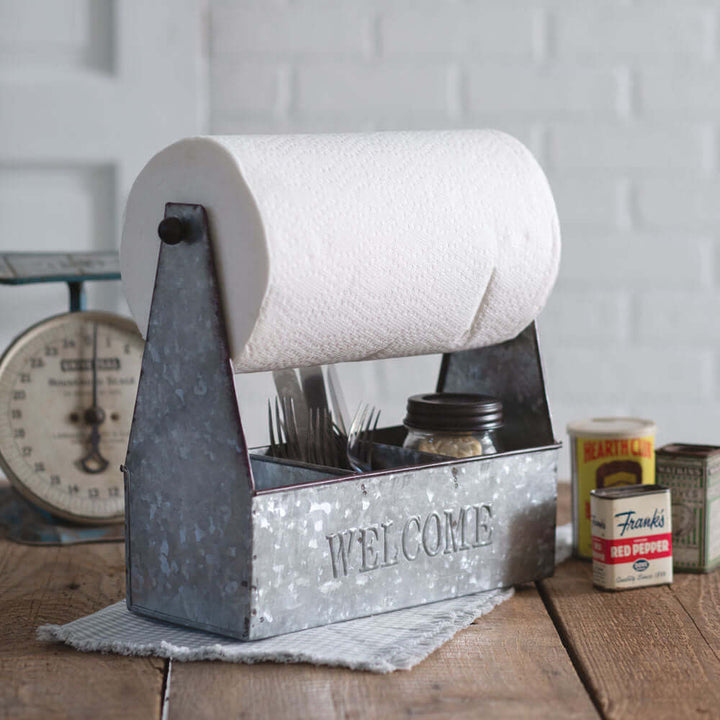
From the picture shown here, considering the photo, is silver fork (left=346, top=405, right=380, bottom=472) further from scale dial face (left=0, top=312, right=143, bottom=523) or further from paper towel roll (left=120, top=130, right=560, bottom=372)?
scale dial face (left=0, top=312, right=143, bottom=523)

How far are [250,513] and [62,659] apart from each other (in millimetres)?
164

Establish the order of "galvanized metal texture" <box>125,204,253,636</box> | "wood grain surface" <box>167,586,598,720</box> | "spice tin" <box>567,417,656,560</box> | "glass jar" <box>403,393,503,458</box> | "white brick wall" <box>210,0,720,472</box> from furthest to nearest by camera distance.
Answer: "white brick wall" <box>210,0,720,472</box>, "spice tin" <box>567,417,656,560</box>, "glass jar" <box>403,393,503,458</box>, "galvanized metal texture" <box>125,204,253,636</box>, "wood grain surface" <box>167,586,598,720</box>

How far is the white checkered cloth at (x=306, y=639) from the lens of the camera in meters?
0.74

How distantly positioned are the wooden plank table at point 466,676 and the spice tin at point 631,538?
3 cm

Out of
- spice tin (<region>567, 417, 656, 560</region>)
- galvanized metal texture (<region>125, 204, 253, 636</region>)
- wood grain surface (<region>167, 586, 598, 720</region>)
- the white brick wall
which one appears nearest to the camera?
wood grain surface (<region>167, 586, 598, 720</region>)

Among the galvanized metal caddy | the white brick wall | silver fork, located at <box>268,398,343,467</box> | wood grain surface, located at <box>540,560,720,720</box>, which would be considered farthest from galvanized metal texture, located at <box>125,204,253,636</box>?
the white brick wall

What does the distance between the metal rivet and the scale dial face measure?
1.27 feet

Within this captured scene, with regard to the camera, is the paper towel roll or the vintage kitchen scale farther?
the vintage kitchen scale

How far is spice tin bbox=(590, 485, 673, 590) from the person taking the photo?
35.6 inches

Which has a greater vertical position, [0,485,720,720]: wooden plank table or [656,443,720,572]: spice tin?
[656,443,720,572]: spice tin

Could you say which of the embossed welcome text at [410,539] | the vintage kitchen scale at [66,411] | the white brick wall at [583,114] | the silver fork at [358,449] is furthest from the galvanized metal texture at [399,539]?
the white brick wall at [583,114]

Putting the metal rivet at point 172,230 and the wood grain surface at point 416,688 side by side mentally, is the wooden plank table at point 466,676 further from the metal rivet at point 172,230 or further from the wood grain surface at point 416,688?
the metal rivet at point 172,230

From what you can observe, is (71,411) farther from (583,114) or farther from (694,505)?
(583,114)

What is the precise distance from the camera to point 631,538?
910 mm
